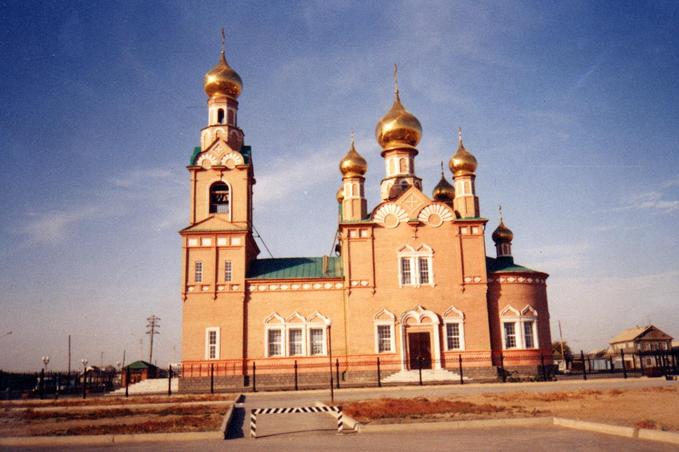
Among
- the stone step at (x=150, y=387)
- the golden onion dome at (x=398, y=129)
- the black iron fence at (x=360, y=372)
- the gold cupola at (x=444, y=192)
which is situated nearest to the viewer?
the stone step at (x=150, y=387)

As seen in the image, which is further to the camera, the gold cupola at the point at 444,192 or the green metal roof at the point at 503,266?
the gold cupola at the point at 444,192

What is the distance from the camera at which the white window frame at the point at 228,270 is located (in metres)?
33.8

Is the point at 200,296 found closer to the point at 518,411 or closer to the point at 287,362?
the point at 287,362

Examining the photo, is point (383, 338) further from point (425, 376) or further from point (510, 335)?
point (510, 335)

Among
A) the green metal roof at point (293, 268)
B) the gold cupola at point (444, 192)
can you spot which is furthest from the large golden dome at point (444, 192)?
the green metal roof at point (293, 268)

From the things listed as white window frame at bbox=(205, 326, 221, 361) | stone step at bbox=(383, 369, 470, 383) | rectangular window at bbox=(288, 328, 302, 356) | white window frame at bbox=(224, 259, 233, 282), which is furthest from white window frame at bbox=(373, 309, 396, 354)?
white window frame at bbox=(205, 326, 221, 361)

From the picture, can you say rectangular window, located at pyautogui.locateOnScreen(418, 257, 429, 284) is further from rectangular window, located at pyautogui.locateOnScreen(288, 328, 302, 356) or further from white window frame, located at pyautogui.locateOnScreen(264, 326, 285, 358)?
white window frame, located at pyautogui.locateOnScreen(264, 326, 285, 358)

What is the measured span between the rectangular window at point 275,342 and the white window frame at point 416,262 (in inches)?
296

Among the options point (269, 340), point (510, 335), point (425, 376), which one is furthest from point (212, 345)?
point (510, 335)

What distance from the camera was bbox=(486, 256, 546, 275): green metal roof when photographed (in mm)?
35312

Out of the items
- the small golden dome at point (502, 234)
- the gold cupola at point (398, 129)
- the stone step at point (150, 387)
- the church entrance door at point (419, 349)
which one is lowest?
the stone step at point (150, 387)

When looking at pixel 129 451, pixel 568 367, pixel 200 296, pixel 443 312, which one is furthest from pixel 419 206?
pixel 129 451

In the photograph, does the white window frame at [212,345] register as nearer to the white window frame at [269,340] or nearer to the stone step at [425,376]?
the white window frame at [269,340]

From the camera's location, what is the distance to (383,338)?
110 ft
